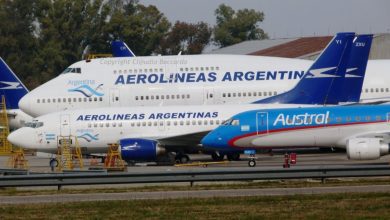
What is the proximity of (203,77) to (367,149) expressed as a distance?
53.8 feet

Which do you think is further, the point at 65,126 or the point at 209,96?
the point at 209,96

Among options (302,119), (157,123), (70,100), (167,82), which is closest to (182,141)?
(157,123)

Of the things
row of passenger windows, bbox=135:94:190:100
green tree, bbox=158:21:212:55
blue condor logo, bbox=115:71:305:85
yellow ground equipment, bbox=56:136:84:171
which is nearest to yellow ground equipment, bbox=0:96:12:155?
blue condor logo, bbox=115:71:305:85

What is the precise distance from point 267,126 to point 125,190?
11182mm

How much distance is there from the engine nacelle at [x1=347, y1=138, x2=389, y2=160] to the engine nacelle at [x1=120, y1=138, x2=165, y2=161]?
26.7 feet

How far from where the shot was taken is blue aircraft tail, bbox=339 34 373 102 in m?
45.5

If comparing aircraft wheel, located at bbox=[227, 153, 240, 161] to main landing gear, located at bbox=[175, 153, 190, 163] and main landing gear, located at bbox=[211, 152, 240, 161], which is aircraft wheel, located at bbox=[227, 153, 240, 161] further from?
main landing gear, located at bbox=[175, 153, 190, 163]

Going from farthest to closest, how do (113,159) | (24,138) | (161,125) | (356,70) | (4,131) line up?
1. (4,131)
2. (356,70)
3. (24,138)
4. (161,125)
5. (113,159)

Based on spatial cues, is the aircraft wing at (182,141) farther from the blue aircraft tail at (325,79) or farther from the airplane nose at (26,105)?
the airplane nose at (26,105)

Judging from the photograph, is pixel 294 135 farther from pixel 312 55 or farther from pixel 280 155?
pixel 312 55

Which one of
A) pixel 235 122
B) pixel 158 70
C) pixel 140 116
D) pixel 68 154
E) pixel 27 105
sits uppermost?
pixel 158 70

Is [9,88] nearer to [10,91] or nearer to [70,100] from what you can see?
[10,91]

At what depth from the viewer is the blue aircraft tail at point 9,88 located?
56.4 meters

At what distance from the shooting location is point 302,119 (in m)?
37.4
